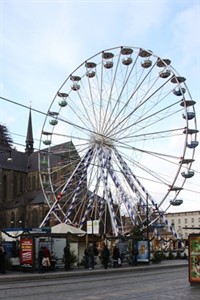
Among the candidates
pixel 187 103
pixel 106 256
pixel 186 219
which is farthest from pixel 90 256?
pixel 186 219

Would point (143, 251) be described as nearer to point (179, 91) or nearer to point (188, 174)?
point (188, 174)

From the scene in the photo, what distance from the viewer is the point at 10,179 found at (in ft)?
340

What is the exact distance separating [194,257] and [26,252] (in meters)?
12.1

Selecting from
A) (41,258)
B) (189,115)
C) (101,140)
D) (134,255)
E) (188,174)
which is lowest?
(134,255)

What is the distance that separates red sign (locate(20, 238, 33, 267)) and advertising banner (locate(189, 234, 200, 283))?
450 inches

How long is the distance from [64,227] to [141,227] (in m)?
7.25

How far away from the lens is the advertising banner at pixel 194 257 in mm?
18672

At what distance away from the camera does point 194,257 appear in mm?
18719

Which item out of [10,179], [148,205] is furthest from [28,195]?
[148,205]

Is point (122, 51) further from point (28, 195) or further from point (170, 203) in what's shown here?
point (28, 195)

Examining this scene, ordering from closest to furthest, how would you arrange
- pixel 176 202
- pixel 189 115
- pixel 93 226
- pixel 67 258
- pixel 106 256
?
pixel 67 258 < pixel 106 256 < pixel 93 226 < pixel 189 115 < pixel 176 202

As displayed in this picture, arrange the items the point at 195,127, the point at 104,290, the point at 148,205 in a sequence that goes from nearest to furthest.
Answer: the point at 104,290, the point at 195,127, the point at 148,205

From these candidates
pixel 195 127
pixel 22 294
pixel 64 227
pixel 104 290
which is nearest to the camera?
pixel 22 294

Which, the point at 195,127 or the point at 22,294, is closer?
the point at 22,294
